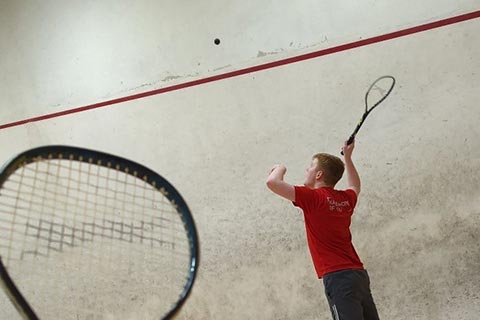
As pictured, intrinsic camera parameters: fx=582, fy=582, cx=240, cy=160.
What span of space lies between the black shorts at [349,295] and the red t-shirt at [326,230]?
4 cm

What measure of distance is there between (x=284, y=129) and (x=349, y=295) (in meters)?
1.28

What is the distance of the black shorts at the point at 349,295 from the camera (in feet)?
7.84

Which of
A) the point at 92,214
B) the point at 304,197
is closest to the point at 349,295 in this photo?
the point at 304,197

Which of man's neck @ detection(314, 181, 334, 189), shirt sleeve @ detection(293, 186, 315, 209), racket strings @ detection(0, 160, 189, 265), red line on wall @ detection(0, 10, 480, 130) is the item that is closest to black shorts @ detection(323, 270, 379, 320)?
shirt sleeve @ detection(293, 186, 315, 209)

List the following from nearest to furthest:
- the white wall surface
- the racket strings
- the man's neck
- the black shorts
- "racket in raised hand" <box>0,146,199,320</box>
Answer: the black shorts → the man's neck → the white wall surface → the racket strings → "racket in raised hand" <box>0,146,199,320</box>

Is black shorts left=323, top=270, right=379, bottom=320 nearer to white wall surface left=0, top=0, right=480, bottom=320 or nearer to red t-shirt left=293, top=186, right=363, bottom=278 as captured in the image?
red t-shirt left=293, top=186, right=363, bottom=278

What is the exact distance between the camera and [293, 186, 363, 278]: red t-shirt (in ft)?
8.18

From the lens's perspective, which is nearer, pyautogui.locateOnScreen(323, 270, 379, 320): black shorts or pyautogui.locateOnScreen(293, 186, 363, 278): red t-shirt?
pyautogui.locateOnScreen(323, 270, 379, 320): black shorts

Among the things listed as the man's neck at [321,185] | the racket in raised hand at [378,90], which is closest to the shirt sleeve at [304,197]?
the man's neck at [321,185]

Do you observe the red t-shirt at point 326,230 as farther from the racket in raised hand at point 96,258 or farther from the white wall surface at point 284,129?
the racket in raised hand at point 96,258

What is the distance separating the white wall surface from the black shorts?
2.36ft

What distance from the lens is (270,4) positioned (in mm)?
3568

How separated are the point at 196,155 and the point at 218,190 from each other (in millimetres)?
266

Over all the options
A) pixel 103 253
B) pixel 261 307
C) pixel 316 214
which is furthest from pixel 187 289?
pixel 103 253
